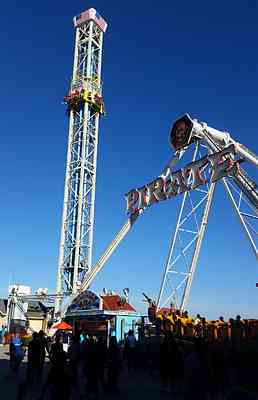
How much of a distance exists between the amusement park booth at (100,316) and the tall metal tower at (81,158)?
39.4 ft

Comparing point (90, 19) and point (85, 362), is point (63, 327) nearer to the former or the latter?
point (85, 362)

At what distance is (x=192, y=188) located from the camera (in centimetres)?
2559

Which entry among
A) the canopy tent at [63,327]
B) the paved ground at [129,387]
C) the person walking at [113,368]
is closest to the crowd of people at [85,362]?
the person walking at [113,368]

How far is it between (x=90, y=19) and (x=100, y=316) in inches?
1362

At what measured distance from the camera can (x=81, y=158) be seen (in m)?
45.1

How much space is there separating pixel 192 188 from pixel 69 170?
22.1 meters

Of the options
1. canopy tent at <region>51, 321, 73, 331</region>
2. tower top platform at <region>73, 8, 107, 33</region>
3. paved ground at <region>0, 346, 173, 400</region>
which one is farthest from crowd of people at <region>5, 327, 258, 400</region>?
tower top platform at <region>73, 8, 107, 33</region>

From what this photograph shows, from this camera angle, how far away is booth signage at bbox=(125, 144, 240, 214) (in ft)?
76.8

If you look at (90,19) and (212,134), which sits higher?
(90,19)

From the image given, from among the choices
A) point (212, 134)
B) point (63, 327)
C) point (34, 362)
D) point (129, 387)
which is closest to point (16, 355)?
point (34, 362)

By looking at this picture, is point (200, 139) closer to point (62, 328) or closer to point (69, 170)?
point (62, 328)

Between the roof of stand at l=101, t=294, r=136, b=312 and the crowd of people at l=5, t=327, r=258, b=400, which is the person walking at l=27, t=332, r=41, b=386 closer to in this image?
the crowd of people at l=5, t=327, r=258, b=400

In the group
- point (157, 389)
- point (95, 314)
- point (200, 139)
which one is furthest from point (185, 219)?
point (157, 389)

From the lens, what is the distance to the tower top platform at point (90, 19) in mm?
50188
